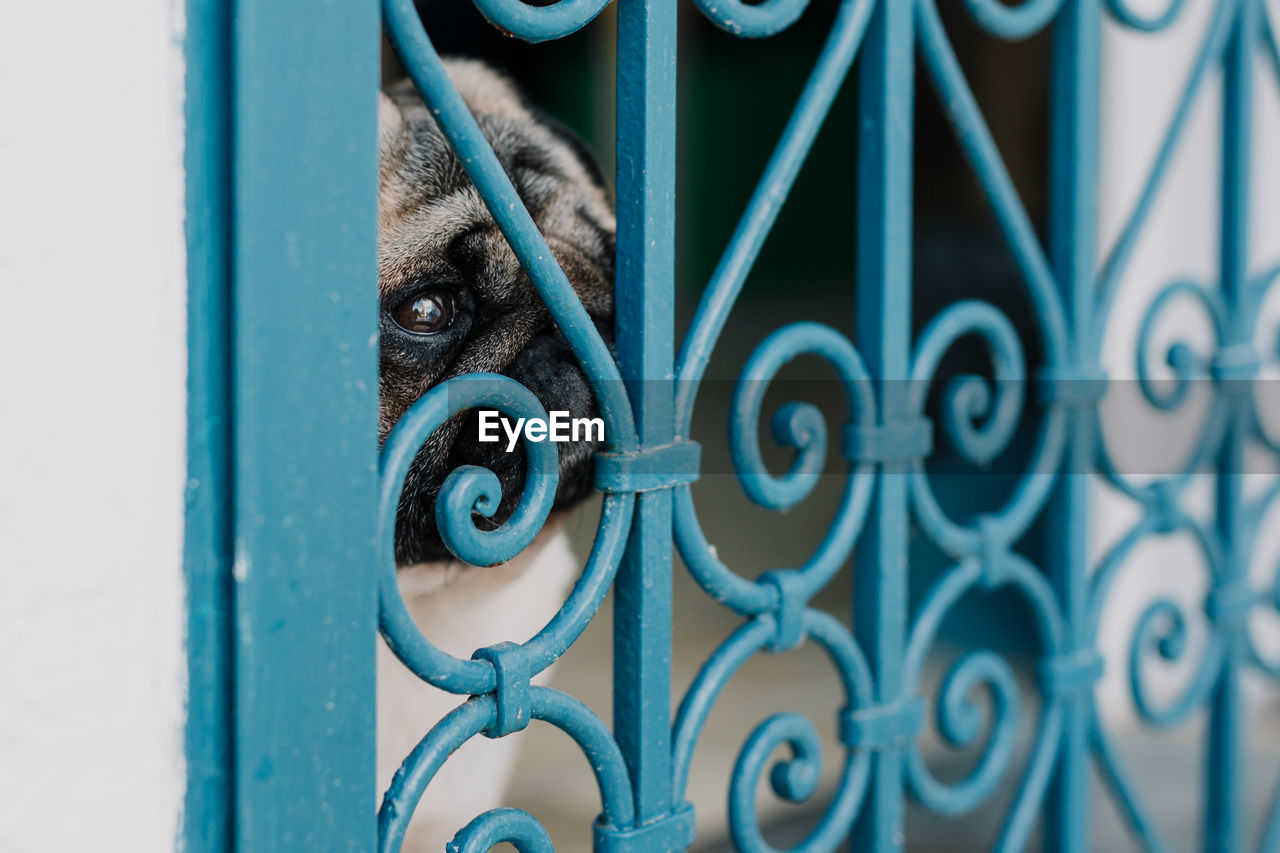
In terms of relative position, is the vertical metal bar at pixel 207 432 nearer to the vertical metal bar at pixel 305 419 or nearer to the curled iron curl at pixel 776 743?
the vertical metal bar at pixel 305 419

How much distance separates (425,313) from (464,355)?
0.16 ft

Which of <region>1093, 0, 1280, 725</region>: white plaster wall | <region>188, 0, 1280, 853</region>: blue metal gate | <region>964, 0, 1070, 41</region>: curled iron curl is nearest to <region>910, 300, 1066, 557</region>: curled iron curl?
<region>188, 0, 1280, 853</region>: blue metal gate

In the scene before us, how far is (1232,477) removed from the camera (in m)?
1.19

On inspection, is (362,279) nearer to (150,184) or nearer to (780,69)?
(150,184)

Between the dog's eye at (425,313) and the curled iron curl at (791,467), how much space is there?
0.29 meters

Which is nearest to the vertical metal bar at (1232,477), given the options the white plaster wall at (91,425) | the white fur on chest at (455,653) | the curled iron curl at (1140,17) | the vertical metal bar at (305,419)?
the curled iron curl at (1140,17)

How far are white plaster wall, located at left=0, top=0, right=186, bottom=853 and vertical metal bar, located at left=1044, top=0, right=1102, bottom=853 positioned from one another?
81cm

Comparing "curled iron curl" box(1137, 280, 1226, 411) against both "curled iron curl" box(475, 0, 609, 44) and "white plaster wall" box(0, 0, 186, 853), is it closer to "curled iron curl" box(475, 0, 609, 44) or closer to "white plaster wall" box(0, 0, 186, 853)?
"curled iron curl" box(475, 0, 609, 44)

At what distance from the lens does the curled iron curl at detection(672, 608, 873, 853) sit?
0.77 m

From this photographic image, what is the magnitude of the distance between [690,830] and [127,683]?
405mm

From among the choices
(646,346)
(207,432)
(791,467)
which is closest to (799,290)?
(791,467)

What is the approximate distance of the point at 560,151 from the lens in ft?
4.11

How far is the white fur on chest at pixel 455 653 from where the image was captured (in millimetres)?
1013

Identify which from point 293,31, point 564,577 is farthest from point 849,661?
point 293,31
